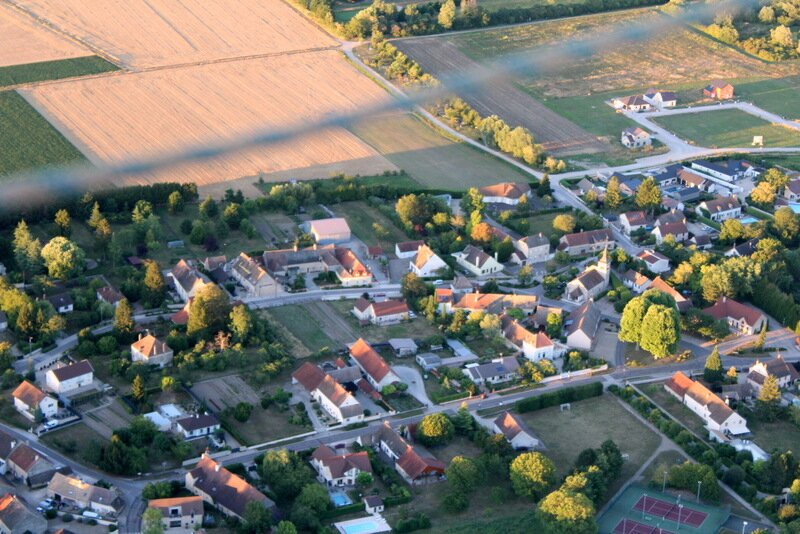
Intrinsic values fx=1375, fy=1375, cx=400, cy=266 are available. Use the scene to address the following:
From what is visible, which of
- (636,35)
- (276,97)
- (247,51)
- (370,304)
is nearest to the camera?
(370,304)

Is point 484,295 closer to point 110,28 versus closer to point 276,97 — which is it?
point 276,97

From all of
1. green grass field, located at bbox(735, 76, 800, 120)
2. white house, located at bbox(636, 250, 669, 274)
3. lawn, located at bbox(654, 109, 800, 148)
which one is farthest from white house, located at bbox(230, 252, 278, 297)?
green grass field, located at bbox(735, 76, 800, 120)

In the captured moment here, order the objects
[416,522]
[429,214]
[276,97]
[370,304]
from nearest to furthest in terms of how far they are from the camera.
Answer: [416,522] < [370,304] < [429,214] < [276,97]

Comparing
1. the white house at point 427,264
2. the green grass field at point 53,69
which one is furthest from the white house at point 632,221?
the green grass field at point 53,69

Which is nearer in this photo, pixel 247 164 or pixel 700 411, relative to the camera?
pixel 700 411

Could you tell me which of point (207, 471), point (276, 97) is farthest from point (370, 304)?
point (276, 97)

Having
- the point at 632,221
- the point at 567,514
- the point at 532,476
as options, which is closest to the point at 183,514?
the point at 532,476
